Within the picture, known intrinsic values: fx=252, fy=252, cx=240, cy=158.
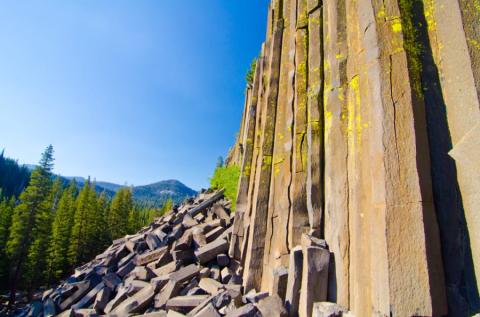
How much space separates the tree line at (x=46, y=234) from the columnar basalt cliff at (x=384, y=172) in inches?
1303

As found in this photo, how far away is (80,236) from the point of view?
1372 inches

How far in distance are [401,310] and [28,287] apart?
39.7 meters

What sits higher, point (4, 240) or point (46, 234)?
point (46, 234)

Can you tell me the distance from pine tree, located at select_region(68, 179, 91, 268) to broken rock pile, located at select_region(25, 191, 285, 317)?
30478mm

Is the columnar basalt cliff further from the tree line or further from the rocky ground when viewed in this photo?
the tree line

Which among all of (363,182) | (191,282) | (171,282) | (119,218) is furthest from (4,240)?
(363,182)

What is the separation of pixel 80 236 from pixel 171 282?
120 feet

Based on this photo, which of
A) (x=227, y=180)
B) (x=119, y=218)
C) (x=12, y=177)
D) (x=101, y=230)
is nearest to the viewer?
(x=227, y=180)

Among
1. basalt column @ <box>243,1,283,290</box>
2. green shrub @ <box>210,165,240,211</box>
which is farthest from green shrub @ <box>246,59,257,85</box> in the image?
basalt column @ <box>243,1,283,290</box>

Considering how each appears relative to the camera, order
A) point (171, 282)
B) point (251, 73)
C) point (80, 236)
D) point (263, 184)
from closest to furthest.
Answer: point (263, 184) → point (171, 282) → point (251, 73) → point (80, 236)

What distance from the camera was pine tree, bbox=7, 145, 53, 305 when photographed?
2727 cm

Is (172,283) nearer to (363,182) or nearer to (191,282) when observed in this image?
(191,282)

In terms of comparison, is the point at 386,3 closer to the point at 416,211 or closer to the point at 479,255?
the point at 416,211

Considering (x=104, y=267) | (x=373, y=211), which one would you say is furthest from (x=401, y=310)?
(x=104, y=267)
